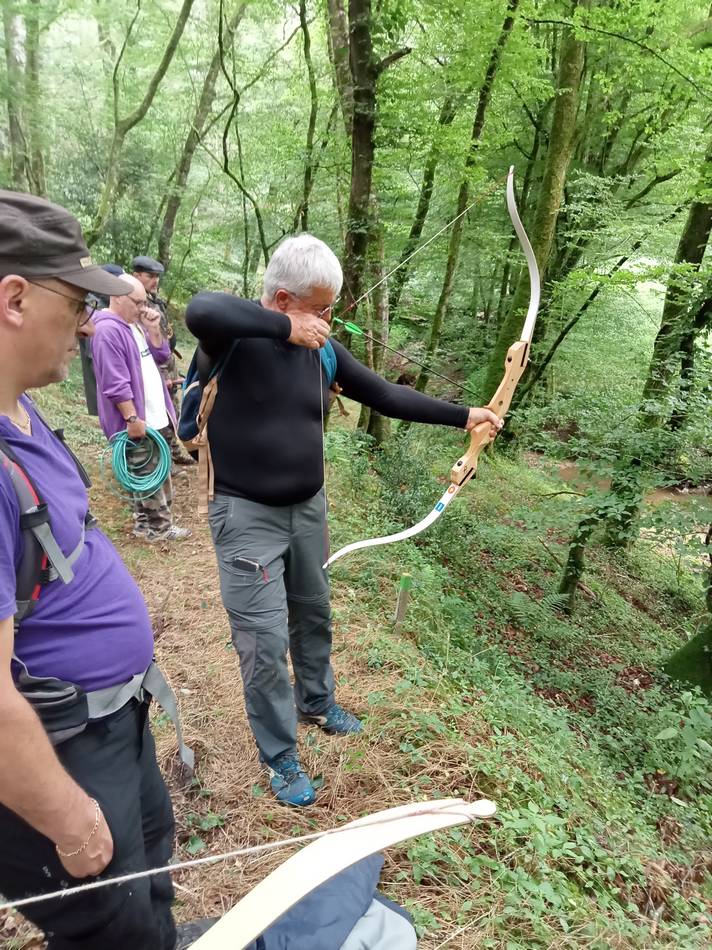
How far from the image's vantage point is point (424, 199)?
8.68 metres

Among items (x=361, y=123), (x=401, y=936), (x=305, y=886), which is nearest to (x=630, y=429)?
(x=361, y=123)

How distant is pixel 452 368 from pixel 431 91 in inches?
232

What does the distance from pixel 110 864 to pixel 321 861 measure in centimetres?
42

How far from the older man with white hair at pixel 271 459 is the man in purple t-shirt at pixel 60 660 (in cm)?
68

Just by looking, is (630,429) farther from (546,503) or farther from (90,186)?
(90,186)

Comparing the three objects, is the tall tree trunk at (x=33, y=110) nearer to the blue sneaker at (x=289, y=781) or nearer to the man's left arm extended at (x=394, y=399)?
the man's left arm extended at (x=394, y=399)

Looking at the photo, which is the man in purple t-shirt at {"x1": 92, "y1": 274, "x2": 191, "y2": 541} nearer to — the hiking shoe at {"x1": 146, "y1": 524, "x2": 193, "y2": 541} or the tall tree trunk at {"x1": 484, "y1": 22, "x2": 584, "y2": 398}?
the hiking shoe at {"x1": 146, "y1": 524, "x2": 193, "y2": 541}

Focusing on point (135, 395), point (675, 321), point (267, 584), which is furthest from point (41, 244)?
point (675, 321)

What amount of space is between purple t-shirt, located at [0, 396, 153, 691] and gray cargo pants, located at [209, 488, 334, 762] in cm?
68

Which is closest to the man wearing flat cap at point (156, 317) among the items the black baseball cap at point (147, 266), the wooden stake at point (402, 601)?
the black baseball cap at point (147, 266)

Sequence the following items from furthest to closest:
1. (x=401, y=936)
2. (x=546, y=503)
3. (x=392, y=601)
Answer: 1. (x=546, y=503)
2. (x=392, y=601)
3. (x=401, y=936)

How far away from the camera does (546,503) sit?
5648 mm

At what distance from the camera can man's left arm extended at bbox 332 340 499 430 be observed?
2168mm

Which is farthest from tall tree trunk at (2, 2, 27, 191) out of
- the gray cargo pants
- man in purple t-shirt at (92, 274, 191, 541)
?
the gray cargo pants
